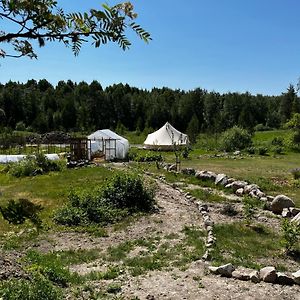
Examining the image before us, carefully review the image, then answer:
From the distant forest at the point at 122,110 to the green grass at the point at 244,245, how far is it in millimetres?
62524

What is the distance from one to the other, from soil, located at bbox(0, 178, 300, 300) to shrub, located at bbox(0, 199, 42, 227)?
18.1 feet

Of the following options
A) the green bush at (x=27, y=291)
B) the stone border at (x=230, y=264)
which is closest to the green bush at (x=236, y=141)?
the stone border at (x=230, y=264)

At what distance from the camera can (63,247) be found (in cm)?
1104

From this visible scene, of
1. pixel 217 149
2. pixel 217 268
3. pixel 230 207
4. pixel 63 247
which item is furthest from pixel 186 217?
pixel 217 149

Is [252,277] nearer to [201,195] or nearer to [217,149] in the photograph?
[201,195]

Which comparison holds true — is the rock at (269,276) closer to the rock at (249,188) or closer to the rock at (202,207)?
the rock at (202,207)

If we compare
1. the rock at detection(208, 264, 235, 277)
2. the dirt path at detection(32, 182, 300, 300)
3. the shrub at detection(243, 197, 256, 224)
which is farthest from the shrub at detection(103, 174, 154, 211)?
the rock at detection(208, 264, 235, 277)

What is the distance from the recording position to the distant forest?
7738 cm

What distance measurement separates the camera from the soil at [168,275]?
288 inches

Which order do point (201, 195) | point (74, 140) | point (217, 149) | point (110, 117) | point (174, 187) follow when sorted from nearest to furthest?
1. point (201, 195)
2. point (174, 187)
3. point (74, 140)
4. point (217, 149)
5. point (110, 117)

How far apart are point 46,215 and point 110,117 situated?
70416 millimetres

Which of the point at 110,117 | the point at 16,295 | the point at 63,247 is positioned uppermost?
the point at 110,117

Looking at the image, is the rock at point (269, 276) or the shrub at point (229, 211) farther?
the shrub at point (229, 211)

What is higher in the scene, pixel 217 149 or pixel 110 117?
pixel 110 117
